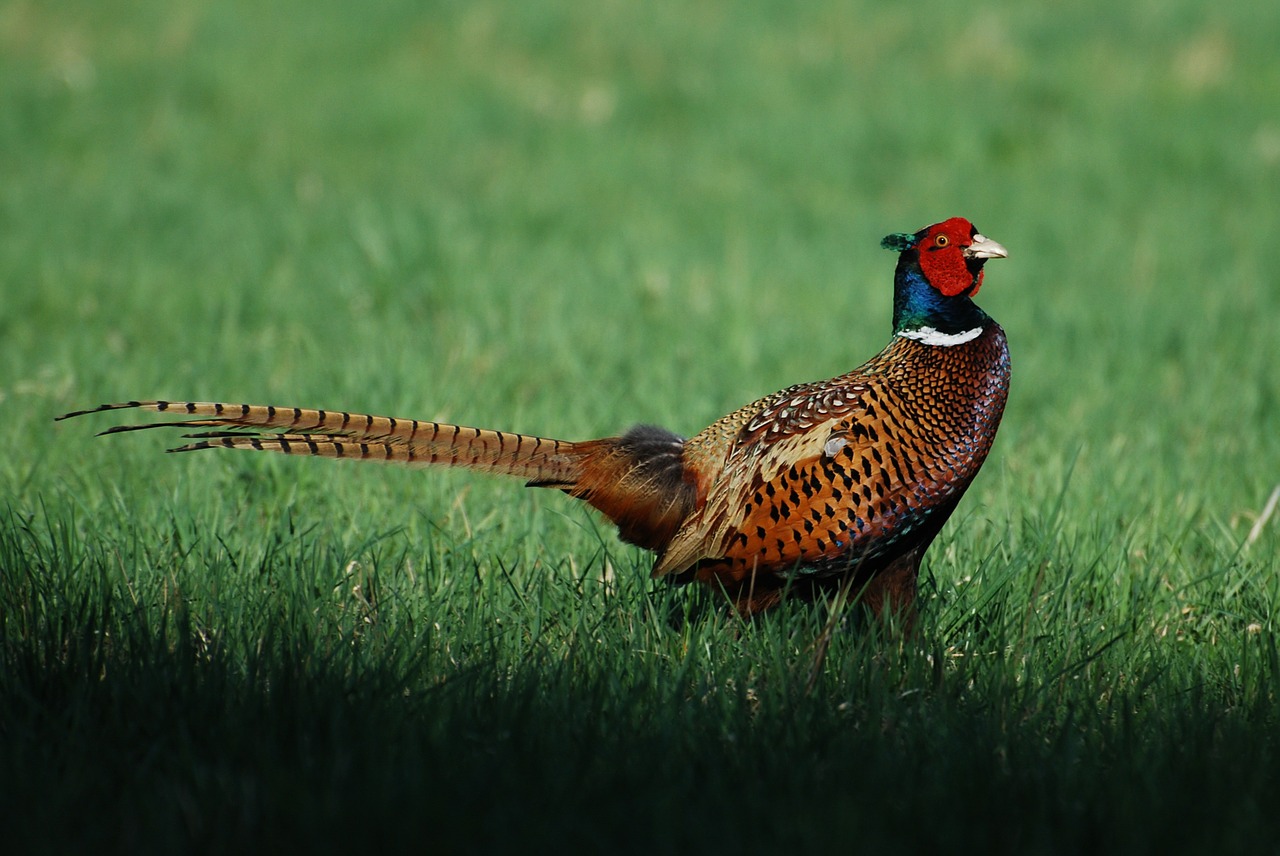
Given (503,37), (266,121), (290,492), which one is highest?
(503,37)

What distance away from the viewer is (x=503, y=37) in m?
11.8

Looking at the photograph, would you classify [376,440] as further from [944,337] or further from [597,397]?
[597,397]

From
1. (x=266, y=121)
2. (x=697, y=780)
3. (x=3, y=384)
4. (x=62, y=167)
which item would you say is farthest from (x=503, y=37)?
(x=697, y=780)

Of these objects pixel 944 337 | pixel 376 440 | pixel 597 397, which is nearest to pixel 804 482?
pixel 944 337

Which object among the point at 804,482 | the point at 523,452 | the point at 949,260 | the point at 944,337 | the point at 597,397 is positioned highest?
the point at 597,397

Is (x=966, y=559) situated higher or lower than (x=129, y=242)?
lower

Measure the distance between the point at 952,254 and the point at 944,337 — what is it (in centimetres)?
19

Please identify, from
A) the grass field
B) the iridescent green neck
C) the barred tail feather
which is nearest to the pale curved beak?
the iridescent green neck

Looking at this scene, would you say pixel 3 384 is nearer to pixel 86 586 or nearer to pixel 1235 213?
pixel 86 586

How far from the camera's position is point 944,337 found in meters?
3.15

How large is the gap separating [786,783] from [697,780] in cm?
16

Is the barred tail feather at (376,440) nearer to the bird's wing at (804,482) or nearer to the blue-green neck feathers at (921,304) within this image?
the bird's wing at (804,482)

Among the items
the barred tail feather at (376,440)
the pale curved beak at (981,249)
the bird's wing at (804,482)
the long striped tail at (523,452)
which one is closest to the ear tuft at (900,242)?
the pale curved beak at (981,249)

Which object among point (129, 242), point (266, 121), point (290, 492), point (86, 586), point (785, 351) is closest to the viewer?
point (86, 586)
